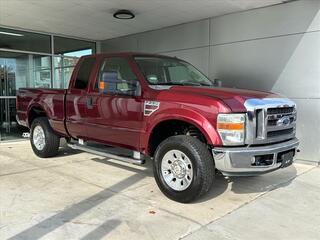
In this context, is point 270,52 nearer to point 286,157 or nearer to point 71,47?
point 286,157

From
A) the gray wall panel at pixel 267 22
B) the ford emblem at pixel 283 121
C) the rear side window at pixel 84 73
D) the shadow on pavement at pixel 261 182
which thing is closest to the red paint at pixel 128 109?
the rear side window at pixel 84 73

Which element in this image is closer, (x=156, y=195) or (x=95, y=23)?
(x=156, y=195)

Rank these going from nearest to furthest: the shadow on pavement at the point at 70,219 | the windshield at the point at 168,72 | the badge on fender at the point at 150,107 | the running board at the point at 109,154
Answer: the shadow on pavement at the point at 70,219
the badge on fender at the point at 150,107
the running board at the point at 109,154
the windshield at the point at 168,72

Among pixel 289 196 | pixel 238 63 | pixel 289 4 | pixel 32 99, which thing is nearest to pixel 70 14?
pixel 32 99

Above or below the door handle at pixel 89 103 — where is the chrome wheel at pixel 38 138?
below

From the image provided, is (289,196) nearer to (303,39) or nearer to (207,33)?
(303,39)

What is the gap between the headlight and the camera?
427 cm

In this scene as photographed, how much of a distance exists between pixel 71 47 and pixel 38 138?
Answer: 488cm

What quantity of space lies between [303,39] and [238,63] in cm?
158

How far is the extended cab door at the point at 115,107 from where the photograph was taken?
209 inches

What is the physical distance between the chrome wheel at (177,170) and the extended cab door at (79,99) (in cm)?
200

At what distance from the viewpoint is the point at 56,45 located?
1112 cm

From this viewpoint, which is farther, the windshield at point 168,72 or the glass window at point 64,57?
the glass window at point 64,57

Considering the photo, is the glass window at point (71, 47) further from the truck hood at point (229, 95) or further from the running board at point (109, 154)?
the truck hood at point (229, 95)
